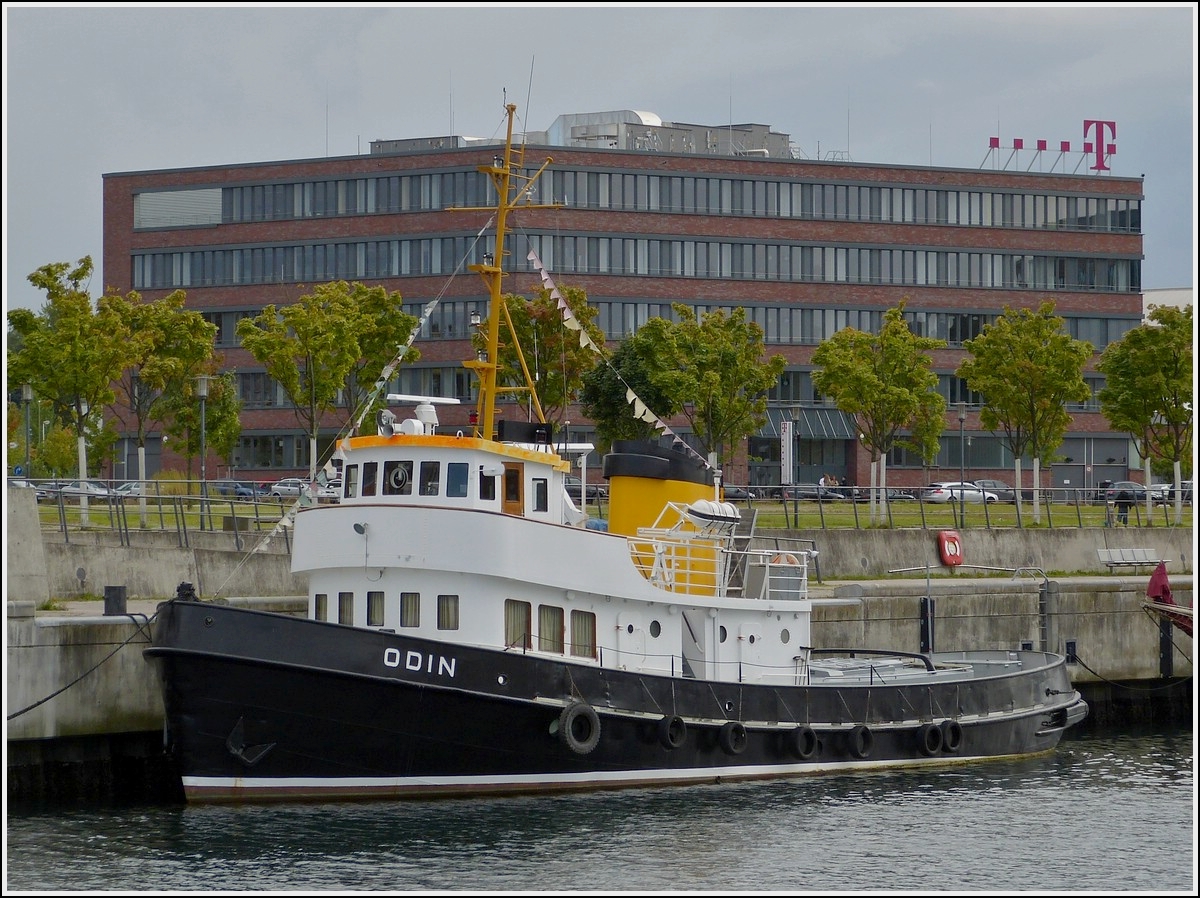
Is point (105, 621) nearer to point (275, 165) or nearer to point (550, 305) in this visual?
point (550, 305)

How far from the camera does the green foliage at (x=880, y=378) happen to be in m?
55.2

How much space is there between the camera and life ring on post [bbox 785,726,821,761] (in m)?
25.1

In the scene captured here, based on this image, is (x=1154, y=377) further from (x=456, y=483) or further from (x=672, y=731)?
(x=456, y=483)

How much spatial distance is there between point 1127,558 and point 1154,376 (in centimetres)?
1178

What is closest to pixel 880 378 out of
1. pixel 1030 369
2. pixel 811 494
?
pixel 811 494

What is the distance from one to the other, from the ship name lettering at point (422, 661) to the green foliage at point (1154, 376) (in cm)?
3428

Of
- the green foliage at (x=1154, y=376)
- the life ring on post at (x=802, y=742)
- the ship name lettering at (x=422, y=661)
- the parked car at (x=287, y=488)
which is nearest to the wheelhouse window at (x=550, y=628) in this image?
the ship name lettering at (x=422, y=661)

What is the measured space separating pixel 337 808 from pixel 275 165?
6676 centimetres

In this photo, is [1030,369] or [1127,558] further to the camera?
[1030,369]

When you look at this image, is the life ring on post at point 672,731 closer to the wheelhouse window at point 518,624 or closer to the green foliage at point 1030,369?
the wheelhouse window at point 518,624

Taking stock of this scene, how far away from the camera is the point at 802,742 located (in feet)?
82.5

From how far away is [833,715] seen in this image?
2569cm

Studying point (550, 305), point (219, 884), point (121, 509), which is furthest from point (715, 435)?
point (219, 884)

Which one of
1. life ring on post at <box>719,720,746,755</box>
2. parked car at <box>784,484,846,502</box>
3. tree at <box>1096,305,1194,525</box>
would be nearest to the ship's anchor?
life ring on post at <box>719,720,746,755</box>
